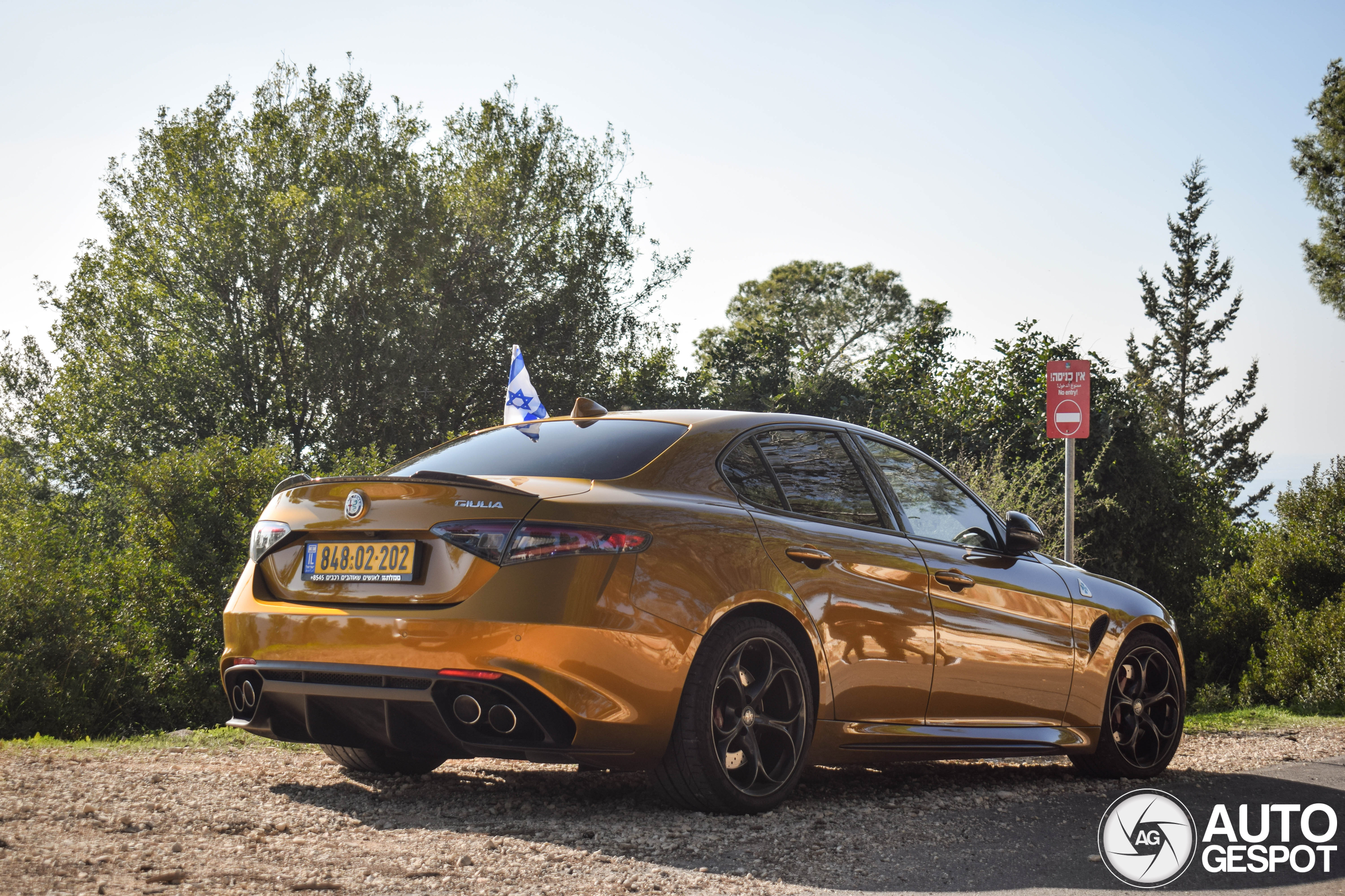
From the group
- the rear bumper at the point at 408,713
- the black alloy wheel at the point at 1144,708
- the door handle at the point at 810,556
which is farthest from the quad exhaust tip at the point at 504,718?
the black alloy wheel at the point at 1144,708

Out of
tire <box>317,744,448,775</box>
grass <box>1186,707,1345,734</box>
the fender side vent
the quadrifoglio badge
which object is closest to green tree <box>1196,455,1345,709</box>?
grass <box>1186,707,1345,734</box>

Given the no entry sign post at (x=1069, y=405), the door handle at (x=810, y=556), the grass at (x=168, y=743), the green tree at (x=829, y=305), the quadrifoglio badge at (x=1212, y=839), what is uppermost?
the green tree at (x=829, y=305)

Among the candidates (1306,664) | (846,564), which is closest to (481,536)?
(846,564)

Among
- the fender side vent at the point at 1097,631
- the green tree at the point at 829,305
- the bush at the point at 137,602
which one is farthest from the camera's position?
the green tree at the point at 829,305

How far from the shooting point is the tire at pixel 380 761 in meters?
5.07

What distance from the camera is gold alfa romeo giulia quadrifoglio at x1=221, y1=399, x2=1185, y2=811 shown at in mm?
3889

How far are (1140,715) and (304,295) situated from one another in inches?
894

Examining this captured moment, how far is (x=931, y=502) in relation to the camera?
5527mm

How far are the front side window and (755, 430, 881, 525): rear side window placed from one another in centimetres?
24

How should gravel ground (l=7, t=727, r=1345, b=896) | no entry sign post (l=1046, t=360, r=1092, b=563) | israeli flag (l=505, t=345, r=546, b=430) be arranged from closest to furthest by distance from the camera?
gravel ground (l=7, t=727, r=1345, b=896)
no entry sign post (l=1046, t=360, r=1092, b=563)
israeli flag (l=505, t=345, r=546, b=430)

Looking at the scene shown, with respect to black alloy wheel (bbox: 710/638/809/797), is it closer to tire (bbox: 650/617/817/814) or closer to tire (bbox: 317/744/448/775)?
tire (bbox: 650/617/817/814)

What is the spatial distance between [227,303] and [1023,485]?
56.0ft

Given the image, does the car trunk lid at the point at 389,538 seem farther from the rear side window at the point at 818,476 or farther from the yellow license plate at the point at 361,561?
the rear side window at the point at 818,476

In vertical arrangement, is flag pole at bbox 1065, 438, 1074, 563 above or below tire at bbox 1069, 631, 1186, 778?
above
